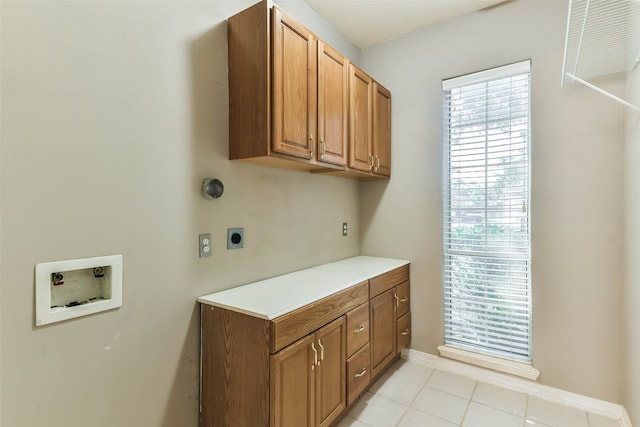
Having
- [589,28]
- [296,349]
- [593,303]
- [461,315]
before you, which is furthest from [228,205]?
[593,303]

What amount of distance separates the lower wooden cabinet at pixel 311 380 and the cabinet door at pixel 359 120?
1186 mm

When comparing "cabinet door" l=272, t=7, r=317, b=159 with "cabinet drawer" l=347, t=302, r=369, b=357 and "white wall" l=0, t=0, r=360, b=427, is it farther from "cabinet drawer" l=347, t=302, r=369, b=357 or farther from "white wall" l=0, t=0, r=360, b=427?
"cabinet drawer" l=347, t=302, r=369, b=357

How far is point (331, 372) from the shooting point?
5.57ft

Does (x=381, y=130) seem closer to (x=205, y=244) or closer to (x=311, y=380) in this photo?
(x=205, y=244)

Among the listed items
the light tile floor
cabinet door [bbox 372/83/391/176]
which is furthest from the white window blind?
cabinet door [bbox 372/83/391/176]

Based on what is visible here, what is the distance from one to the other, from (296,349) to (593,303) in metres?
1.98

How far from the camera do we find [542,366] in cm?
216

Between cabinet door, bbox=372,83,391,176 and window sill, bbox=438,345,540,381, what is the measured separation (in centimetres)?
157

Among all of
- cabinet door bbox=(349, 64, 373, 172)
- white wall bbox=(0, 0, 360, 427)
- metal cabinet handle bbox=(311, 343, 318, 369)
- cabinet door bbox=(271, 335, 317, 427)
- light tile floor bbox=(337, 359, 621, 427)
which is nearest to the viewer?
white wall bbox=(0, 0, 360, 427)

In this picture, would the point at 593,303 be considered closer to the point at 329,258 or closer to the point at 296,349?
the point at 329,258

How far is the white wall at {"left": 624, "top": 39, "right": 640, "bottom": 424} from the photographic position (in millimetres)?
1634

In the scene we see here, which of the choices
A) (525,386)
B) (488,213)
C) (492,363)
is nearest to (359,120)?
(488,213)

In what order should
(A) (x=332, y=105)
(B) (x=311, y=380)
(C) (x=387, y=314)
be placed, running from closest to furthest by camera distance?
(B) (x=311, y=380) < (A) (x=332, y=105) < (C) (x=387, y=314)

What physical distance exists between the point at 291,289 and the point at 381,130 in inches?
63.7
